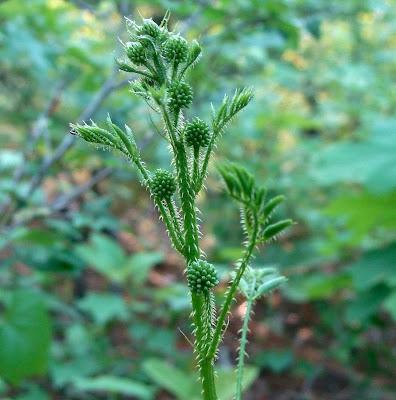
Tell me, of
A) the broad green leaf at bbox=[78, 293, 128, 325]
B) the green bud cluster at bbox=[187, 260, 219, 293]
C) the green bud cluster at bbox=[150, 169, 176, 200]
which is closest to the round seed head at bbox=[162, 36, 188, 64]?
the green bud cluster at bbox=[150, 169, 176, 200]

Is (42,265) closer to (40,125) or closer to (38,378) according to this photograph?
(40,125)

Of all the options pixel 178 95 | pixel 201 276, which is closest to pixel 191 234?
pixel 201 276

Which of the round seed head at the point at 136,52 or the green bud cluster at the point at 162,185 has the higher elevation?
the round seed head at the point at 136,52

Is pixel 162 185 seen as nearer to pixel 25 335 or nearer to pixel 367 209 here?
pixel 25 335

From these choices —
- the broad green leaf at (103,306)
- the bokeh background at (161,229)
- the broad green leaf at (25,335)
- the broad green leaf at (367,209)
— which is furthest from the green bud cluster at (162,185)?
the broad green leaf at (367,209)

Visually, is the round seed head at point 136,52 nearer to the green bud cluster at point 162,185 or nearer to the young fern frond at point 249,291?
A: the green bud cluster at point 162,185

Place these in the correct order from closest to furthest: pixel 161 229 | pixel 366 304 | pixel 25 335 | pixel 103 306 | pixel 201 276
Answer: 1. pixel 201 276
2. pixel 25 335
3. pixel 103 306
4. pixel 366 304
5. pixel 161 229

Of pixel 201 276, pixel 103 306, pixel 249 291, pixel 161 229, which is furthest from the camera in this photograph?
pixel 161 229

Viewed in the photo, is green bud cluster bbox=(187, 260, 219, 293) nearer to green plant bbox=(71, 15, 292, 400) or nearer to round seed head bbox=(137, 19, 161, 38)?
green plant bbox=(71, 15, 292, 400)
